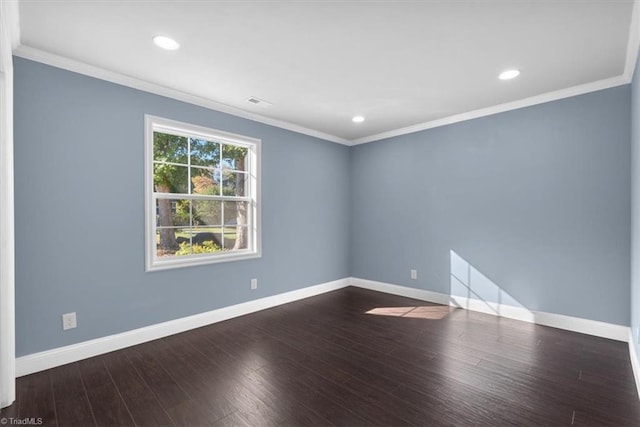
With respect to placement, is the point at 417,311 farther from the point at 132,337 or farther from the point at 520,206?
the point at 132,337

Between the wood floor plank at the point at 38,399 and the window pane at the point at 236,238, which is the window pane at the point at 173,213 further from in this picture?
the wood floor plank at the point at 38,399

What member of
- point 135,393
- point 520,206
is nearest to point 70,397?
point 135,393

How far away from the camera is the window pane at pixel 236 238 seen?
373cm

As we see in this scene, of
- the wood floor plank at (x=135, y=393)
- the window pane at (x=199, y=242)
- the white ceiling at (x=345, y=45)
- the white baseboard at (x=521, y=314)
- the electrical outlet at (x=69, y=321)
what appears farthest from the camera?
the window pane at (x=199, y=242)

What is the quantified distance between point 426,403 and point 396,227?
9.56ft

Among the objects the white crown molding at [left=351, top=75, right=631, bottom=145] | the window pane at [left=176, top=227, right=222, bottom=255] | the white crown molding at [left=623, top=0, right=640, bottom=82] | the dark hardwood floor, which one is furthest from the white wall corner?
the white crown molding at [left=351, top=75, right=631, bottom=145]

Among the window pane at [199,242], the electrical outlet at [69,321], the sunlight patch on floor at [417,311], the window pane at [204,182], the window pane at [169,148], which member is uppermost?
the window pane at [169,148]

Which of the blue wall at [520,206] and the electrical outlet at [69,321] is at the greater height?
the blue wall at [520,206]

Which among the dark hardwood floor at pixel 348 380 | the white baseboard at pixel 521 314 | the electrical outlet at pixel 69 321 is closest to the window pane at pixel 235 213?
the dark hardwood floor at pixel 348 380

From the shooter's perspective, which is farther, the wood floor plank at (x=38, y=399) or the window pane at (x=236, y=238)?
the window pane at (x=236, y=238)

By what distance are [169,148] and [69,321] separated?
1799mm

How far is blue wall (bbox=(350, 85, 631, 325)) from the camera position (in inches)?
116

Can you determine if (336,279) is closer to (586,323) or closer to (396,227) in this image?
(396,227)

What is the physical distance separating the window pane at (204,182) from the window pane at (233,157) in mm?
216
